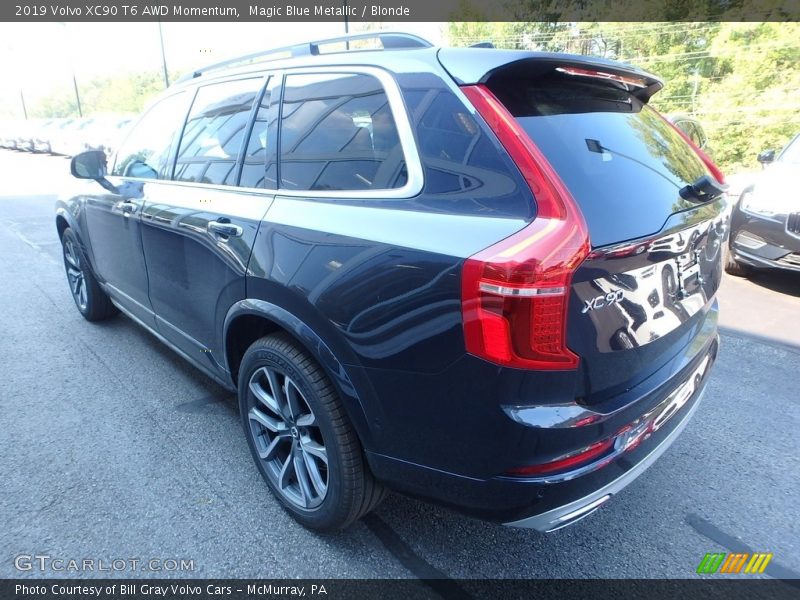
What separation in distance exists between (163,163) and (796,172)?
587cm

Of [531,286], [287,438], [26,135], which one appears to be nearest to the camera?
[531,286]

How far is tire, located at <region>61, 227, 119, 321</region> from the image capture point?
14.0 feet

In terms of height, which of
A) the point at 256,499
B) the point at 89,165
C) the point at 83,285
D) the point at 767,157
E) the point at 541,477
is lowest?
the point at 256,499

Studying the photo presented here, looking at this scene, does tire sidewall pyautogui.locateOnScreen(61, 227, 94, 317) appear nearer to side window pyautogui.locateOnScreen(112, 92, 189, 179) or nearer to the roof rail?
side window pyautogui.locateOnScreen(112, 92, 189, 179)

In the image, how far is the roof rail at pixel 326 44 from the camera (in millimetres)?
1995

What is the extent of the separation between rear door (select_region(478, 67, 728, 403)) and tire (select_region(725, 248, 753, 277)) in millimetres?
4114

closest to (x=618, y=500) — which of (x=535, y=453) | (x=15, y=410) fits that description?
(x=535, y=453)

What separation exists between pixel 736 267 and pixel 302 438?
5530 mm

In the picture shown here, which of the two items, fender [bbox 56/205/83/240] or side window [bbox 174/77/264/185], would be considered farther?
fender [bbox 56/205/83/240]

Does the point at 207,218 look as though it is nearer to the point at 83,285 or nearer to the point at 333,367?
the point at 333,367

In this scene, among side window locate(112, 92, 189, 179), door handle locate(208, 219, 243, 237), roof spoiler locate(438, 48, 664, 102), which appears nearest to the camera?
roof spoiler locate(438, 48, 664, 102)

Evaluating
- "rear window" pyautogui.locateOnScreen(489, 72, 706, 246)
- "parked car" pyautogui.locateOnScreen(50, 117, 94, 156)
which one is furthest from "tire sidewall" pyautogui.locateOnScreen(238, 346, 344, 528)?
"parked car" pyautogui.locateOnScreen(50, 117, 94, 156)

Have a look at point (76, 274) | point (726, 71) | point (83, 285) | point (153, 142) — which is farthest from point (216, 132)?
point (726, 71)

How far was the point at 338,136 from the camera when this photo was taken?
202cm
